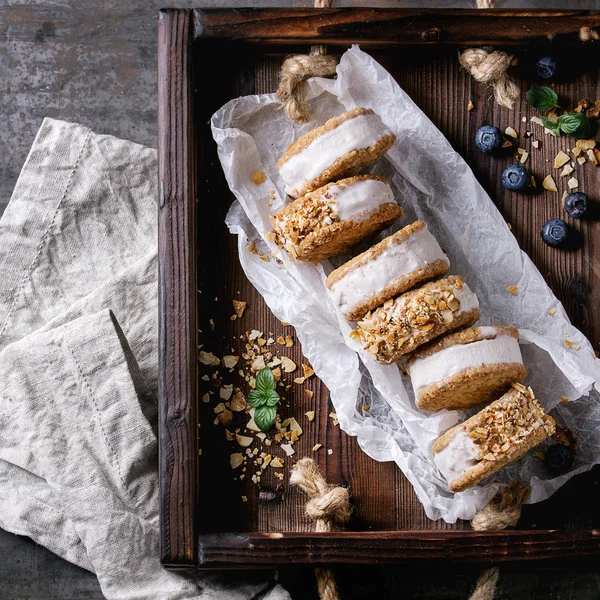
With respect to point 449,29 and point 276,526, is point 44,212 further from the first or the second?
point 449,29

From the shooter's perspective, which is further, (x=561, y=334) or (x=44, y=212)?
(x=44, y=212)

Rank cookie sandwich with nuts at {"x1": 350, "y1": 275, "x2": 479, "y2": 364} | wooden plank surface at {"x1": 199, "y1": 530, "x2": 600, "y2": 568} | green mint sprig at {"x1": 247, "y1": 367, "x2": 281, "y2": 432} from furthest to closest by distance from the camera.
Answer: green mint sprig at {"x1": 247, "y1": 367, "x2": 281, "y2": 432}, wooden plank surface at {"x1": 199, "y1": 530, "x2": 600, "y2": 568}, cookie sandwich with nuts at {"x1": 350, "y1": 275, "x2": 479, "y2": 364}

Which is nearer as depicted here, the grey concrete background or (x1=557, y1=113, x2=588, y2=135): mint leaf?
(x1=557, y1=113, x2=588, y2=135): mint leaf

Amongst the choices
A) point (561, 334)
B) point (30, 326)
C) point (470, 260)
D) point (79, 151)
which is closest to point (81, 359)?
point (30, 326)

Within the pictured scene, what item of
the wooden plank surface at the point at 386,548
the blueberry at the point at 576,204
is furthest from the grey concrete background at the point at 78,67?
the wooden plank surface at the point at 386,548

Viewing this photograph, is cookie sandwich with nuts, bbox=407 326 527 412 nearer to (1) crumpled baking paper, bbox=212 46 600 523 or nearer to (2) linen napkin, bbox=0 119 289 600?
(1) crumpled baking paper, bbox=212 46 600 523

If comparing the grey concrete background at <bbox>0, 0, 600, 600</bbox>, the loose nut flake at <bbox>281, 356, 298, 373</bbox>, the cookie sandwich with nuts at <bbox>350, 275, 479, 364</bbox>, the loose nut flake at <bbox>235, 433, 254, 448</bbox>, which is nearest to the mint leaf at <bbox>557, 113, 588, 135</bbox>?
the grey concrete background at <bbox>0, 0, 600, 600</bbox>
